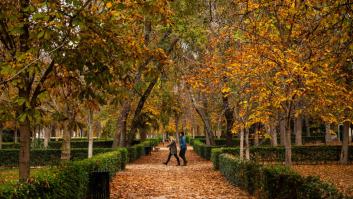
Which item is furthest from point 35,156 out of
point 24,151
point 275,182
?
point 275,182

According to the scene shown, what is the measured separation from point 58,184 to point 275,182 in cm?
467

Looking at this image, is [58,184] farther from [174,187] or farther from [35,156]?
[35,156]

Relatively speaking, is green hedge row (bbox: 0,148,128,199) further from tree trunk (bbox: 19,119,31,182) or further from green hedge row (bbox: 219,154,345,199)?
green hedge row (bbox: 219,154,345,199)

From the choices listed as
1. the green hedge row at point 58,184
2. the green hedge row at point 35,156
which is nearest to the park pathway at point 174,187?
the green hedge row at point 58,184

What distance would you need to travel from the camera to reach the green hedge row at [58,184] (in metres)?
6.26

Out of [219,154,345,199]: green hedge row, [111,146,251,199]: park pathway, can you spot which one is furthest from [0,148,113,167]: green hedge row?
[219,154,345,199]: green hedge row

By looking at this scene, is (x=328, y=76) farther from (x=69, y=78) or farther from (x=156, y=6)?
(x=69, y=78)

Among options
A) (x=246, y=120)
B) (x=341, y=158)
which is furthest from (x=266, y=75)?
(x=341, y=158)

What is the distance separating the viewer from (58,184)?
8.16 m

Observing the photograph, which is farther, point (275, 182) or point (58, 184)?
point (275, 182)

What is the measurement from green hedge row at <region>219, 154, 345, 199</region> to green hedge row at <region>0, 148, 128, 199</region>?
434 cm

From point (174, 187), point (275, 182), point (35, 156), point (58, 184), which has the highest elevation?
point (58, 184)

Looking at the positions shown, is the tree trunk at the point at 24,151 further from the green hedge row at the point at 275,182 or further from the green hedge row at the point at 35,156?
the green hedge row at the point at 35,156

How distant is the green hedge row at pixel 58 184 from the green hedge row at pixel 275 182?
4.34 meters
